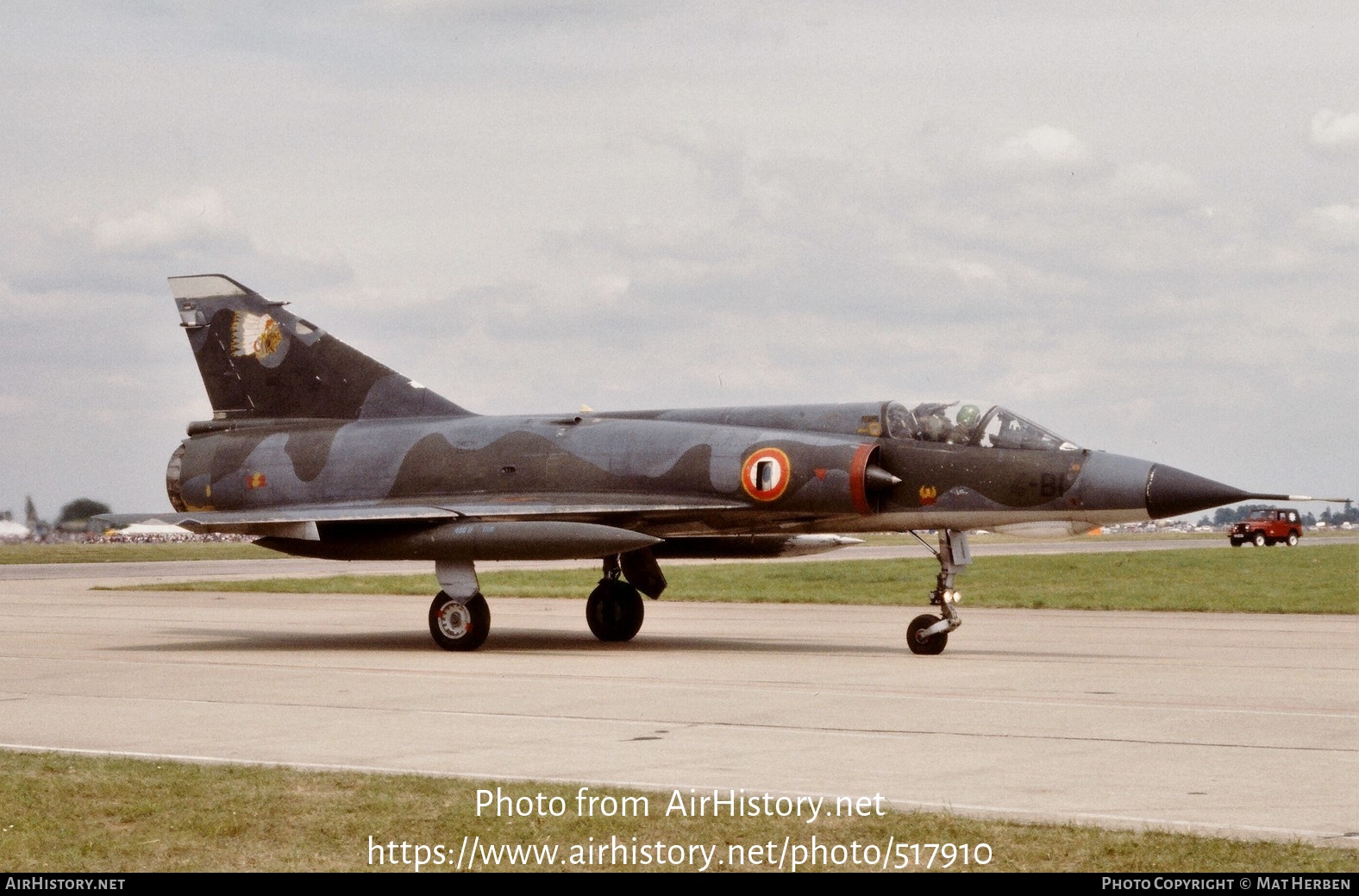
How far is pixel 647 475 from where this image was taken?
18703 mm

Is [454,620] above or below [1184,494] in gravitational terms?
below

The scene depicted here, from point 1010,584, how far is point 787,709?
20.9 metres

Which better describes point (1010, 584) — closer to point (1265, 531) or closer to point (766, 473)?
point (766, 473)

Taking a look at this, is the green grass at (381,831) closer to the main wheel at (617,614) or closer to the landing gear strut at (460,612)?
the landing gear strut at (460,612)

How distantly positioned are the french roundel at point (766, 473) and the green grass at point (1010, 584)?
392 inches

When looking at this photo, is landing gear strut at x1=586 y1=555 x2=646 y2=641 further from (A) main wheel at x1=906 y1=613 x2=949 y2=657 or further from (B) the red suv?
(B) the red suv

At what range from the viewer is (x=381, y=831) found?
7371 millimetres

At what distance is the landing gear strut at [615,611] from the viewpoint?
20.1 m

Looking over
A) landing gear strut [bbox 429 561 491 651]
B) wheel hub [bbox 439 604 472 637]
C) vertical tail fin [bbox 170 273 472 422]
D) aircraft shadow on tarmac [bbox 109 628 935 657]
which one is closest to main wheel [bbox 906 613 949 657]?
aircraft shadow on tarmac [bbox 109 628 935 657]

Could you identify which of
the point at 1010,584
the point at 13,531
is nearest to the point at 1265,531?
the point at 1010,584

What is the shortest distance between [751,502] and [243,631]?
827cm

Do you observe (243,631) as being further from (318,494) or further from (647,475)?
(647,475)

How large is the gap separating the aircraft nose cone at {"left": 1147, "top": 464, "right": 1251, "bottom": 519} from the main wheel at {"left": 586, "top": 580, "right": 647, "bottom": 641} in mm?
6719
